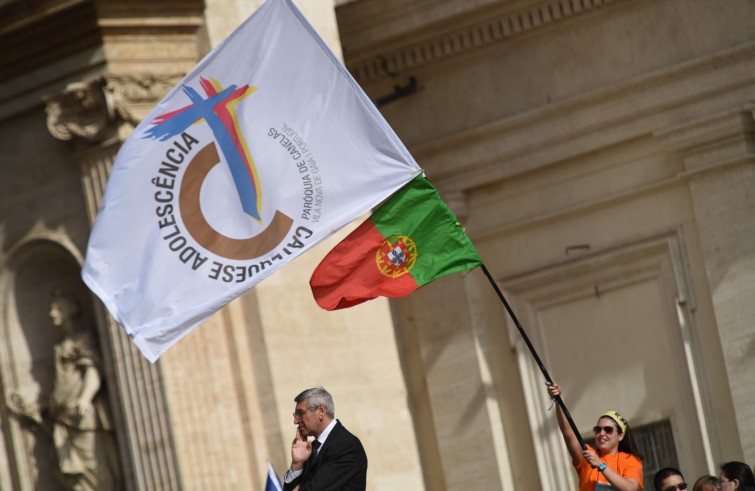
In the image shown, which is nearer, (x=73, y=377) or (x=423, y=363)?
(x=73, y=377)

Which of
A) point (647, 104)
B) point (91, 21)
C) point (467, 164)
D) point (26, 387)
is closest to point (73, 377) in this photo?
point (26, 387)

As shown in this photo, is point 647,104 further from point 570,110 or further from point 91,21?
point 91,21

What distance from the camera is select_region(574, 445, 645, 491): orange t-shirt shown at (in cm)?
1082

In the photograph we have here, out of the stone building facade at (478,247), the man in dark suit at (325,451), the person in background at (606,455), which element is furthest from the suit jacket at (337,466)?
the stone building facade at (478,247)

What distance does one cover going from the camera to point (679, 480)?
35.6 ft

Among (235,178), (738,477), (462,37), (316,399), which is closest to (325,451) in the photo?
(316,399)

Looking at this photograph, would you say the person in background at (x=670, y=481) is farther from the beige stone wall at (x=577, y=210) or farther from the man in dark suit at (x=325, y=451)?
the beige stone wall at (x=577, y=210)

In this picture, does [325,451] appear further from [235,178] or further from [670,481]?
[235,178]

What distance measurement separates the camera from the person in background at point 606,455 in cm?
1073

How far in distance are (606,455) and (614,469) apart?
123 millimetres

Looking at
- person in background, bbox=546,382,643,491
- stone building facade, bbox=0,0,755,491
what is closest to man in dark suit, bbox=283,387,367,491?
person in background, bbox=546,382,643,491

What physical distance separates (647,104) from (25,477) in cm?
553

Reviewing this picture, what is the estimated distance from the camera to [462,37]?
55.0ft

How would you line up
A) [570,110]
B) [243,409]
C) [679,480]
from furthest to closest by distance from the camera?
[570,110] < [243,409] < [679,480]
